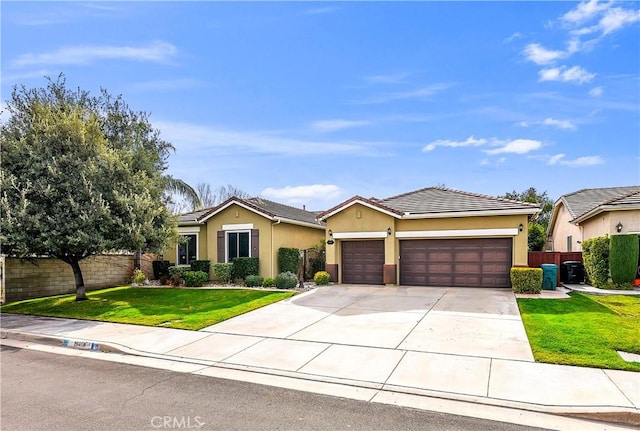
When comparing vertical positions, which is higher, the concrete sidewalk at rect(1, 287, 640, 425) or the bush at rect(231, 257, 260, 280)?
the bush at rect(231, 257, 260, 280)

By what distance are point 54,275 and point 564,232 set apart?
1081 inches

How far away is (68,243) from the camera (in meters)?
12.3

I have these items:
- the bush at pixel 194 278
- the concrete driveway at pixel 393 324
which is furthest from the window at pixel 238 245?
the concrete driveway at pixel 393 324

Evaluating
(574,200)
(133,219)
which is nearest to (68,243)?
(133,219)

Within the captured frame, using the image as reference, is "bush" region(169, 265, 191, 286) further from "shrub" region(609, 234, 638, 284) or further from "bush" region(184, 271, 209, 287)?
"shrub" region(609, 234, 638, 284)

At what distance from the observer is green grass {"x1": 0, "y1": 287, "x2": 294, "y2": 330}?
427 inches

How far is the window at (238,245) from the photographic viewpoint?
18741mm

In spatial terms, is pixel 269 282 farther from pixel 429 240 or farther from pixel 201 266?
pixel 429 240

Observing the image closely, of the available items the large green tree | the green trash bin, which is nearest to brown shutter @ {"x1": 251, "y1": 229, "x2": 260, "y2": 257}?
the green trash bin

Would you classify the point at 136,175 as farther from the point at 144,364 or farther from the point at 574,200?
the point at 574,200

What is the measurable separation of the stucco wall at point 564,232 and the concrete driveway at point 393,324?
395 inches

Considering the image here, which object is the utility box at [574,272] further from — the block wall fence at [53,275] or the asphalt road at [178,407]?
the block wall fence at [53,275]

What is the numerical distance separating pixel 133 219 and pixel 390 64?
1080cm

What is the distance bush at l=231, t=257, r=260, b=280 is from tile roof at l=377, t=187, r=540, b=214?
21.1ft
